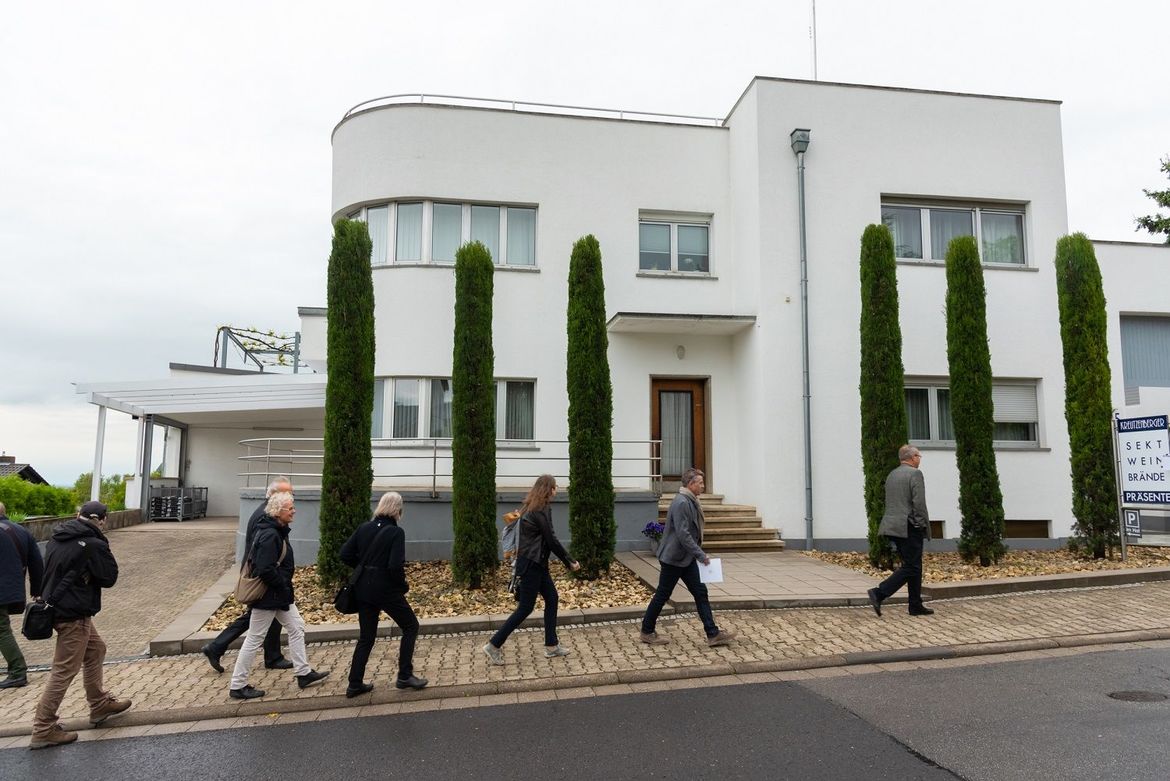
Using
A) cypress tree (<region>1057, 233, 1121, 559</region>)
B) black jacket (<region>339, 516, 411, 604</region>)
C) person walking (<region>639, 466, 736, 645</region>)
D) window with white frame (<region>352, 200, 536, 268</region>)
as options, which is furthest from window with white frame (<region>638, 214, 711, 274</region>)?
black jacket (<region>339, 516, 411, 604</region>)

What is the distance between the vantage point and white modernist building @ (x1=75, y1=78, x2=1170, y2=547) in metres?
13.6

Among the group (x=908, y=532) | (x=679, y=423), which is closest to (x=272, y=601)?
(x=908, y=532)

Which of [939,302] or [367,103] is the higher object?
[367,103]

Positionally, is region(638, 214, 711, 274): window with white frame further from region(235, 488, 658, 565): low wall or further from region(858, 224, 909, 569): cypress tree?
region(235, 488, 658, 565): low wall

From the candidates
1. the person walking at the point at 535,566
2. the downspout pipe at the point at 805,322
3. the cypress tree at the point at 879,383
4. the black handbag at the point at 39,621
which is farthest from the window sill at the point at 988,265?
the black handbag at the point at 39,621

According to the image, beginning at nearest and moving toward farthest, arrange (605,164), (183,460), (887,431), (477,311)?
(477,311)
(887,431)
(605,164)
(183,460)

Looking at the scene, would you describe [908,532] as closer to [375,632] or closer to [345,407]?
[375,632]

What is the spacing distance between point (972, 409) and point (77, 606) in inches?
422

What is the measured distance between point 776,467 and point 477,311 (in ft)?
19.9

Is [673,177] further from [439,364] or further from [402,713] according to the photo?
[402,713]

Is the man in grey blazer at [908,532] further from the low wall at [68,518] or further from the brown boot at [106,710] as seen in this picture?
the low wall at [68,518]

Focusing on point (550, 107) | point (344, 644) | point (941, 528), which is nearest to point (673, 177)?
point (550, 107)

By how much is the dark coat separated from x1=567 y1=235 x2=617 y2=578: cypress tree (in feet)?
18.9

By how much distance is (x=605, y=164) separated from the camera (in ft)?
47.8
